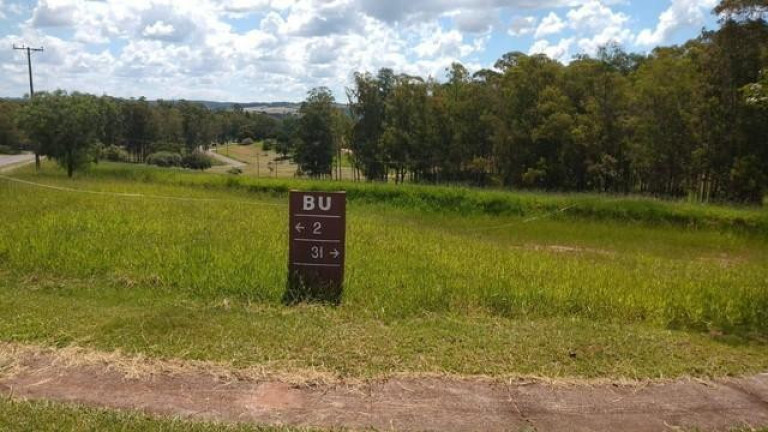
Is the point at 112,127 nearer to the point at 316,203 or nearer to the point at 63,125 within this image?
the point at 63,125

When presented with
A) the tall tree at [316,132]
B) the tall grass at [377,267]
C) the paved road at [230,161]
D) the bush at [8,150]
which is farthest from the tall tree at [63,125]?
the paved road at [230,161]

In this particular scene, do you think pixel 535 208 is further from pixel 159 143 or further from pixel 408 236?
pixel 159 143

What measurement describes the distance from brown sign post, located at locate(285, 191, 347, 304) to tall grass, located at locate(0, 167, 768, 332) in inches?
11.2

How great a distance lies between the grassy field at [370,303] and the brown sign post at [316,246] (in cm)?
29

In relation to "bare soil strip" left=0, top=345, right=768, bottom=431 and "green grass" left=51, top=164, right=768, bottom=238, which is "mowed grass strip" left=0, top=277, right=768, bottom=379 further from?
"green grass" left=51, top=164, right=768, bottom=238

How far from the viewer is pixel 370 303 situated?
737cm

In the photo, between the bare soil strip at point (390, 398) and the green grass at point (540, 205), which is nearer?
the bare soil strip at point (390, 398)

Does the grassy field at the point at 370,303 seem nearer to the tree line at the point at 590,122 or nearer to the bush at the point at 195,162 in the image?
the tree line at the point at 590,122

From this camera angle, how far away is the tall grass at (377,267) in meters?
7.56

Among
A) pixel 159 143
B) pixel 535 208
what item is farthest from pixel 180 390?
pixel 159 143

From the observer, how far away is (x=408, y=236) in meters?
13.8

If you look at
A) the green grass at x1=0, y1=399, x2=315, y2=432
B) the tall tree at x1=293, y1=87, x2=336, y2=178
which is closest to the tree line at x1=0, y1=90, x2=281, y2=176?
the tall tree at x1=293, y1=87, x2=336, y2=178

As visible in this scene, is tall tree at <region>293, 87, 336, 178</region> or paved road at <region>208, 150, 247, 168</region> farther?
paved road at <region>208, 150, 247, 168</region>

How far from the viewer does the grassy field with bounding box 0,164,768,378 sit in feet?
18.8
